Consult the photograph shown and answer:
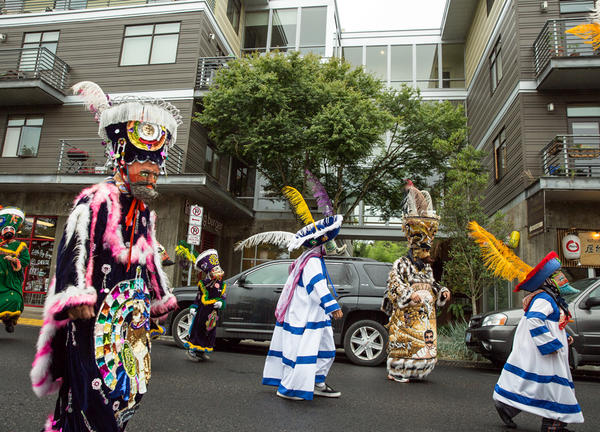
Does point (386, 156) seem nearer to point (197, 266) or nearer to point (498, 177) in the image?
point (498, 177)

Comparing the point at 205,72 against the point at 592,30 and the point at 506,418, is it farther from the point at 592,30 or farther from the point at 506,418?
the point at 506,418

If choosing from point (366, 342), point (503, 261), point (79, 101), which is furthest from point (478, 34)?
point (503, 261)

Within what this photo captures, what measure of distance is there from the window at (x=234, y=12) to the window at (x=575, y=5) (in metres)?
13.7

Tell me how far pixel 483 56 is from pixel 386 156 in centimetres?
726

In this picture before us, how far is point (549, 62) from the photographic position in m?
12.6

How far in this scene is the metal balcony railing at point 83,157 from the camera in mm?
15113

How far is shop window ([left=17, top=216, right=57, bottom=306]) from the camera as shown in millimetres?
15883

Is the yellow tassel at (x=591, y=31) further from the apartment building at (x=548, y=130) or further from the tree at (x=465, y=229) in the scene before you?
the apartment building at (x=548, y=130)

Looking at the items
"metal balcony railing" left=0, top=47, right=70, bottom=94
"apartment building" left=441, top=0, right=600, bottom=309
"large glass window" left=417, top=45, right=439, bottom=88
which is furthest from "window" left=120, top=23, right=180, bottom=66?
"large glass window" left=417, top=45, right=439, bottom=88

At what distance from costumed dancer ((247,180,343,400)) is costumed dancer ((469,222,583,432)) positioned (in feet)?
5.81

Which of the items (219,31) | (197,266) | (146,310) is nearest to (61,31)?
(219,31)

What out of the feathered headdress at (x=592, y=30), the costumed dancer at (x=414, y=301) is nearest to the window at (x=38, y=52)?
the costumed dancer at (x=414, y=301)

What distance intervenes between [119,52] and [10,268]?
12139mm

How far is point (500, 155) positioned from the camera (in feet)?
53.5
